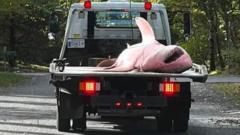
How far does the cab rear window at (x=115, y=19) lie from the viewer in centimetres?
1148

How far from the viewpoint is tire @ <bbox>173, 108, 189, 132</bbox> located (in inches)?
375

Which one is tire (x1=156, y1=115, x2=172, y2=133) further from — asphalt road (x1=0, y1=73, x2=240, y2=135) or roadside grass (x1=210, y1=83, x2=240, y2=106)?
roadside grass (x1=210, y1=83, x2=240, y2=106)

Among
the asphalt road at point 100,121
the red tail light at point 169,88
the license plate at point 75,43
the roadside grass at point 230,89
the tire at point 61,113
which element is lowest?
the roadside grass at point 230,89

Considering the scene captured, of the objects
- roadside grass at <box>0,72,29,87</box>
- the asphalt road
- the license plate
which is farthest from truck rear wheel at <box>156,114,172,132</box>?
roadside grass at <box>0,72,29,87</box>

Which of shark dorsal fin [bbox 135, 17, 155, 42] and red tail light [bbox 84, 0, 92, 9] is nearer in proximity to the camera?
shark dorsal fin [bbox 135, 17, 155, 42]

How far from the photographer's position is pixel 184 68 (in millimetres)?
8539

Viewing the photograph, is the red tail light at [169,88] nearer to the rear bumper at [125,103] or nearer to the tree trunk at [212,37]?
the rear bumper at [125,103]

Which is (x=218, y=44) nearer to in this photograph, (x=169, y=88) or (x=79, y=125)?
(x=79, y=125)

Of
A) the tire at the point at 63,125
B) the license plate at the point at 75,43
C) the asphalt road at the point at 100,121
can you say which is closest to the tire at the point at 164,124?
the asphalt road at the point at 100,121

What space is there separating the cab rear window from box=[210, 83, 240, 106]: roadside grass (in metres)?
4.38

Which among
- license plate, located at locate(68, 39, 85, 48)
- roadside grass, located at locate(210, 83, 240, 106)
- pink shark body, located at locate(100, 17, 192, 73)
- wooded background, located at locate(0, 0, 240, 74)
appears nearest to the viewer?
pink shark body, located at locate(100, 17, 192, 73)

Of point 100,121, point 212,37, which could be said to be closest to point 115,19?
point 100,121

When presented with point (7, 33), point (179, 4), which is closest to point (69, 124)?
point (179, 4)

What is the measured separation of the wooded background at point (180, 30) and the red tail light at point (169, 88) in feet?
72.7
